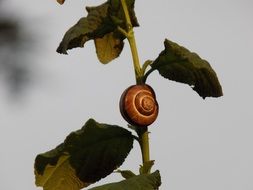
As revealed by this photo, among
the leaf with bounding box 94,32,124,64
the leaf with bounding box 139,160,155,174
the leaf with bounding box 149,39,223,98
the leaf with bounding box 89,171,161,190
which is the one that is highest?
the leaf with bounding box 94,32,124,64

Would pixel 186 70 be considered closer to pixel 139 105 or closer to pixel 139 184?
pixel 139 105

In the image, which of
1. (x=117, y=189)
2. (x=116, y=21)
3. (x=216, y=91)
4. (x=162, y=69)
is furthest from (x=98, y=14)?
(x=117, y=189)

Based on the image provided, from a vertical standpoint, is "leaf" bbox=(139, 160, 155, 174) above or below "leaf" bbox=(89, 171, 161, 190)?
above

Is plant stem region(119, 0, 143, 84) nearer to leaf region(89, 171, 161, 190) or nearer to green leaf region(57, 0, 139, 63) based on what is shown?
green leaf region(57, 0, 139, 63)

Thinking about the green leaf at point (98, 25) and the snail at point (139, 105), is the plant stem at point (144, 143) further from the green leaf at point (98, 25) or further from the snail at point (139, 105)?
the green leaf at point (98, 25)

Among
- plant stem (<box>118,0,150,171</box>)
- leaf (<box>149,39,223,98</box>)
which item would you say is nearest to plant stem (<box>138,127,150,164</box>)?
plant stem (<box>118,0,150,171</box>)

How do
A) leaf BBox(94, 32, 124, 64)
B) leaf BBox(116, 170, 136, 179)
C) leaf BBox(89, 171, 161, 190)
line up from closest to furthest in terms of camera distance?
1. leaf BBox(89, 171, 161, 190)
2. leaf BBox(116, 170, 136, 179)
3. leaf BBox(94, 32, 124, 64)

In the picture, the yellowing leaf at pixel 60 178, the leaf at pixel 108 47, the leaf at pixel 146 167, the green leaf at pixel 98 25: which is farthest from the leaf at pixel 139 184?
the leaf at pixel 108 47

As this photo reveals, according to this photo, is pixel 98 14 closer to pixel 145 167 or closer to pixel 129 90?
pixel 129 90
